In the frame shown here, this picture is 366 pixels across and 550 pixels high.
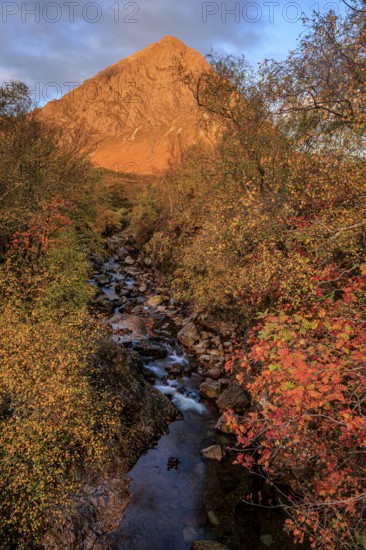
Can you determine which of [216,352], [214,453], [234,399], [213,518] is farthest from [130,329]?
[213,518]

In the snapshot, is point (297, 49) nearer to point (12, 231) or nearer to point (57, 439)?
point (57, 439)

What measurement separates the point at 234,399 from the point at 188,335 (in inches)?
323

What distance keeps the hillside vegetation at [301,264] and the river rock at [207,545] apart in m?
2.65

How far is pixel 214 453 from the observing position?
15.3 m

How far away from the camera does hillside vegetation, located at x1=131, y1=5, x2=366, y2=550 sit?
9719 mm

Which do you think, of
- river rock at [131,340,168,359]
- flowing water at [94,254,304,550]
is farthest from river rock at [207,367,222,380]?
river rock at [131,340,168,359]

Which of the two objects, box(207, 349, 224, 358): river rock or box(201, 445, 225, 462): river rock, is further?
box(207, 349, 224, 358): river rock

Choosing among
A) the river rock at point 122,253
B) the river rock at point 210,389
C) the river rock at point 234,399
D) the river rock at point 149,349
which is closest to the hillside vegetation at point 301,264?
the river rock at point 234,399

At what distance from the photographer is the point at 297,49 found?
12.2 meters

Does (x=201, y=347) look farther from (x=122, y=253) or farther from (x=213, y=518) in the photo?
(x=122, y=253)

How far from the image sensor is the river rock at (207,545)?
36.0 ft

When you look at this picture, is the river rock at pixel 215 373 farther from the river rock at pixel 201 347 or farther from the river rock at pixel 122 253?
the river rock at pixel 122 253

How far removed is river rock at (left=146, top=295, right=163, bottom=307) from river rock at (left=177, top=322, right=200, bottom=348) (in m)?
6.53

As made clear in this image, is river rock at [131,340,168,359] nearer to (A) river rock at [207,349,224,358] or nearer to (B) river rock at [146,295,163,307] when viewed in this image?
(A) river rock at [207,349,224,358]
